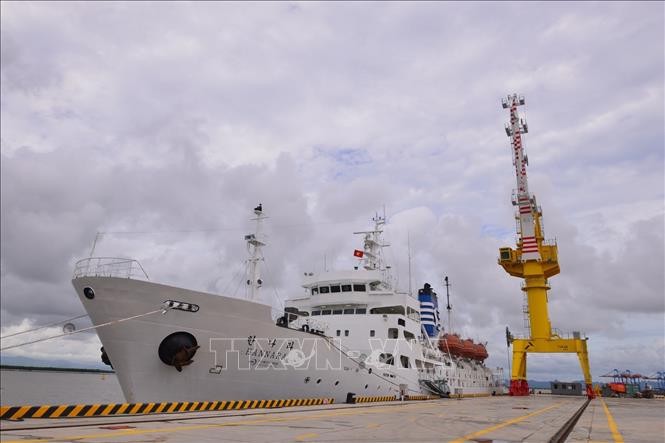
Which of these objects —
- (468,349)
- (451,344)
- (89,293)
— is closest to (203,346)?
(89,293)

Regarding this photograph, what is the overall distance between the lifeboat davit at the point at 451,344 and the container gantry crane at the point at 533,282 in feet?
14.9

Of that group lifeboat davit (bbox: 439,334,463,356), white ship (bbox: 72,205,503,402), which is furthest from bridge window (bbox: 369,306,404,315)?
lifeboat davit (bbox: 439,334,463,356)

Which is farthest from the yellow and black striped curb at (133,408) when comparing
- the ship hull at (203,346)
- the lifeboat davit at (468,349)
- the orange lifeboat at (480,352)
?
the orange lifeboat at (480,352)

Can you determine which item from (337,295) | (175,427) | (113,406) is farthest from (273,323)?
(337,295)

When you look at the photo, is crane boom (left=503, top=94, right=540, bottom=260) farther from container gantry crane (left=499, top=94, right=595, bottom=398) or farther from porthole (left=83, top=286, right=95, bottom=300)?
porthole (left=83, top=286, right=95, bottom=300)

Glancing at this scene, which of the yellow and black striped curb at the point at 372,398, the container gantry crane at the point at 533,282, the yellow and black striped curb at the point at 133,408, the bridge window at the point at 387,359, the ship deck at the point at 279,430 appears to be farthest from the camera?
the container gantry crane at the point at 533,282

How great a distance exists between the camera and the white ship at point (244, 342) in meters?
14.7

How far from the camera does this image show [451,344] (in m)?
40.7

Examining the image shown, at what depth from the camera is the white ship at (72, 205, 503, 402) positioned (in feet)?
48.3

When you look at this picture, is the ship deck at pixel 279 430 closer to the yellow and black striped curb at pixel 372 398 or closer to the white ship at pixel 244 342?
the white ship at pixel 244 342

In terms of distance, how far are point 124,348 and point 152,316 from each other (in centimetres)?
128

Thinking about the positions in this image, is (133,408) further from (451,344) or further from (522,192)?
(522,192)

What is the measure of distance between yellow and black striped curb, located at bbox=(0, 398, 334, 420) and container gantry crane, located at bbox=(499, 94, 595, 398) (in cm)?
2667

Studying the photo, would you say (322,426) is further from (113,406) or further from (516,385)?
(516,385)
